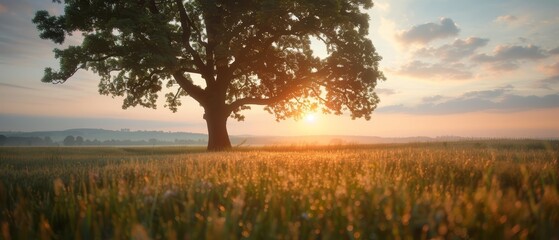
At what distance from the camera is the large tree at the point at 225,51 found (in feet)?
65.0

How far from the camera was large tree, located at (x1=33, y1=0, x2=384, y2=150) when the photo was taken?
19812mm

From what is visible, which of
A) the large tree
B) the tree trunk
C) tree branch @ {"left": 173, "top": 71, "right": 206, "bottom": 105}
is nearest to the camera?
the large tree

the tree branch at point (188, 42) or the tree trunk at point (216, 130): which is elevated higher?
the tree branch at point (188, 42)

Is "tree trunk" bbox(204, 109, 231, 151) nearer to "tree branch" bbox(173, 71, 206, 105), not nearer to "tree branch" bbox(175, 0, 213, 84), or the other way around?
"tree branch" bbox(173, 71, 206, 105)

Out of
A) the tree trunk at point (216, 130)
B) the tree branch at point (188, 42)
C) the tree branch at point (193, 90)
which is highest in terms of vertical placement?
the tree branch at point (188, 42)

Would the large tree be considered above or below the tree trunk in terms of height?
above

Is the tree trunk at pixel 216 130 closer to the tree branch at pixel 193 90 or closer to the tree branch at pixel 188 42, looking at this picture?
the tree branch at pixel 193 90

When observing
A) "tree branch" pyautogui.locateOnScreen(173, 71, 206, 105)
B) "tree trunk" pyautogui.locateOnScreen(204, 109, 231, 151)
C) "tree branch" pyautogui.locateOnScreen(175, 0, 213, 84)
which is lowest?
"tree trunk" pyautogui.locateOnScreen(204, 109, 231, 151)

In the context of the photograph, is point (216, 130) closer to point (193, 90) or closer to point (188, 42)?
point (193, 90)

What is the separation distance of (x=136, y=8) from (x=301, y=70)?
38.3 feet

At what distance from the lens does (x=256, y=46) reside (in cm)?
2459

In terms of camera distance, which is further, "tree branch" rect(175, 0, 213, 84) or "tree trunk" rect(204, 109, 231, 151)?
"tree trunk" rect(204, 109, 231, 151)

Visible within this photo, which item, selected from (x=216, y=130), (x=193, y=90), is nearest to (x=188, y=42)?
(x=193, y=90)

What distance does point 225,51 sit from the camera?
2111 centimetres
